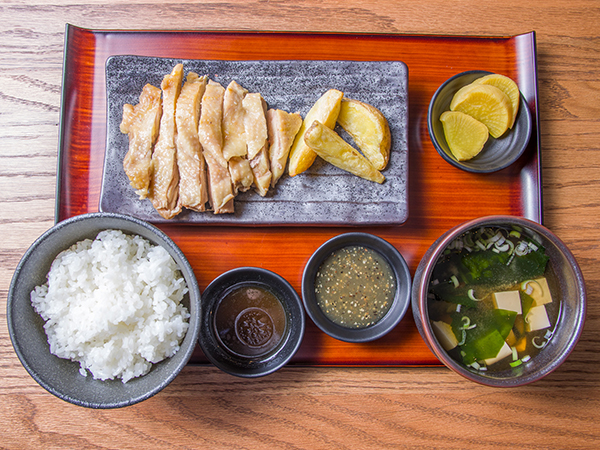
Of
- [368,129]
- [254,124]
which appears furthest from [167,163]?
[368,129]

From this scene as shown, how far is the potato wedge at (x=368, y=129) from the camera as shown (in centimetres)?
189

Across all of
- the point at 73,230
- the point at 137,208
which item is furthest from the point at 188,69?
the point at 73,230

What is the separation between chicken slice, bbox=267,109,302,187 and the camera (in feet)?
→ 6.10

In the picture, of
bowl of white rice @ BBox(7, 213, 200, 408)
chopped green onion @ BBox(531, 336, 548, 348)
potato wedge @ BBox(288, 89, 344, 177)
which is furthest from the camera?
potato wedge @ BBox(288, 89, 344, 177)

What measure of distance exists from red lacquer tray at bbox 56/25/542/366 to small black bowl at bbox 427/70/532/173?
0.08 m

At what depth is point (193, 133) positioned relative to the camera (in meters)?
1.81

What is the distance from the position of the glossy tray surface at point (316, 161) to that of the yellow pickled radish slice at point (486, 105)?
0.28 metres

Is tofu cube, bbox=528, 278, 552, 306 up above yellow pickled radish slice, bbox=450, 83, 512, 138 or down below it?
below

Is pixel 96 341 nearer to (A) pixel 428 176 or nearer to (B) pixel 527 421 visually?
(A) pixel 428 176

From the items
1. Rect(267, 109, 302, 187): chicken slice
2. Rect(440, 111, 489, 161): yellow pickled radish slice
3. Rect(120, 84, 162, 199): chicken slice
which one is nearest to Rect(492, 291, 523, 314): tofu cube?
Rect(440, 111, 489, 161): yellow pickled radish slice

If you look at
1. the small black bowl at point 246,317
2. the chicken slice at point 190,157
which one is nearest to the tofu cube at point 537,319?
the small black bowl at point 246,317

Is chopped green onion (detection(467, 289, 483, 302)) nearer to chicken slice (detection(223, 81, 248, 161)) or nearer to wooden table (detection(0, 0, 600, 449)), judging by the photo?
wooden table (detection(0, 0, 600, 449))

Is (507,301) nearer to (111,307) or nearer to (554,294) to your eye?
(554,294)

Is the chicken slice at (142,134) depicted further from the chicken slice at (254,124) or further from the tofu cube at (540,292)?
the tofu cube at (540,292)
